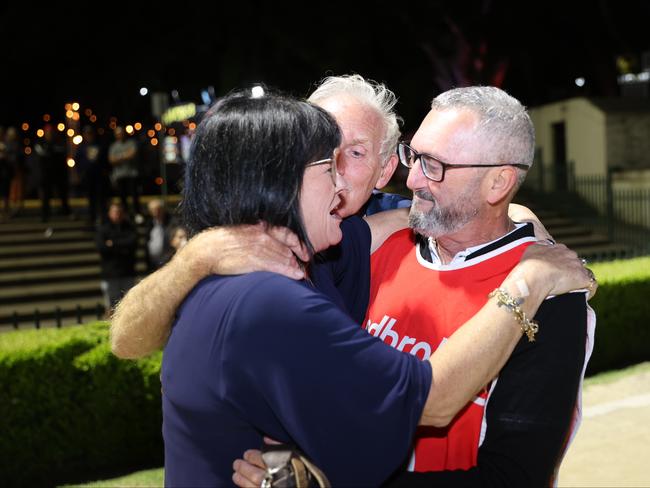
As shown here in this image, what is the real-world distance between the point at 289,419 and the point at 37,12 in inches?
1096

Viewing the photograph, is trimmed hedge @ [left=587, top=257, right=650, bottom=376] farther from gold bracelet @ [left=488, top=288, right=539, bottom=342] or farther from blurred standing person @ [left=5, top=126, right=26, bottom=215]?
blurred standing person @ [left=5, top=126, right=26, bottom=215]

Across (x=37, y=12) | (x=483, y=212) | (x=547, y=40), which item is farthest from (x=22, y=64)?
(x=483, y=212)

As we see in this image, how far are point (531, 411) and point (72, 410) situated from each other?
478 cm

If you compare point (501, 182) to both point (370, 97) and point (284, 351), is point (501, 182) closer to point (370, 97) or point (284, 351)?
point (370, 97)

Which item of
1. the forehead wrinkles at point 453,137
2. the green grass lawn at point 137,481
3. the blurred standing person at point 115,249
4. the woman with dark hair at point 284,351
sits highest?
the forehead wrinkles at point 453,137

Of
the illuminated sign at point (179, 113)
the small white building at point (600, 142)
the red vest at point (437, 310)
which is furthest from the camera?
the illuminated sign at point (179, 113)

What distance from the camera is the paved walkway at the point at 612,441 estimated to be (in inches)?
218

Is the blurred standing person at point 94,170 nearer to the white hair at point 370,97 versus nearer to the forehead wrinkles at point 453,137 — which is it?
the white hair at point 370,97

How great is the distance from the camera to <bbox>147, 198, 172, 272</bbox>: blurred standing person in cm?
1141

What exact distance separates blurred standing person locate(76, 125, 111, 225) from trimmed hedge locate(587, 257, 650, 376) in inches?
383

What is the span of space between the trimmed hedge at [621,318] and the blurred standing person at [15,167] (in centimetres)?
1186

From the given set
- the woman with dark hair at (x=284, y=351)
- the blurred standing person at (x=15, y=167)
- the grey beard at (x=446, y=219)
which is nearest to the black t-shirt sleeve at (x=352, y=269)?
the grey beard at (x=446, y=219)

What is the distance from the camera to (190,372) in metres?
1.78

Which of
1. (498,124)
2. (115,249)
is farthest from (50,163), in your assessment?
(498,124)
